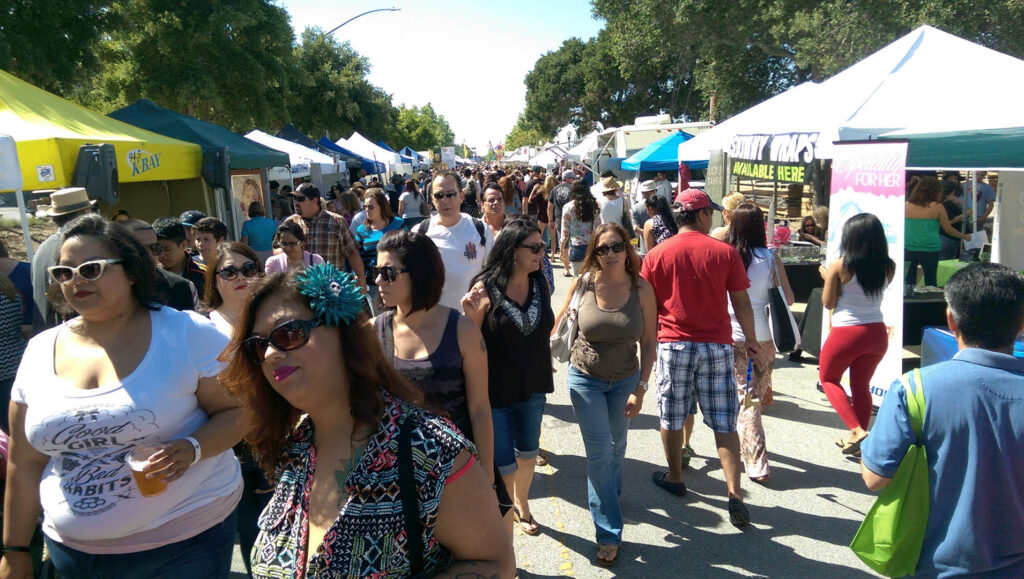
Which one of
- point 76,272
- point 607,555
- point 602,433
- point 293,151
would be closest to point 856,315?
point 602,433

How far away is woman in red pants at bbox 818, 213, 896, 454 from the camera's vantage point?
4.54 metres

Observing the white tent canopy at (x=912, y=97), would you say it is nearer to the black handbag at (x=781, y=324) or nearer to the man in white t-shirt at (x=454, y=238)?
the black handbag at (x=781, y=324)

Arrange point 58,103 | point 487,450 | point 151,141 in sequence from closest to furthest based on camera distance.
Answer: point 487,450 < point 58,103 < point 151,141

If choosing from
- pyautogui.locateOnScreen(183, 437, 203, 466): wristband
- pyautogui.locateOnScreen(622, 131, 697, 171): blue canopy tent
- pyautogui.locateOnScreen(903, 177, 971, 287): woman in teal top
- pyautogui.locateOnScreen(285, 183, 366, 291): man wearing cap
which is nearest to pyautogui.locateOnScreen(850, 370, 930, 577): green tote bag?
pyautogui.locateOnScreen(183, 437, 203, 466): wristband

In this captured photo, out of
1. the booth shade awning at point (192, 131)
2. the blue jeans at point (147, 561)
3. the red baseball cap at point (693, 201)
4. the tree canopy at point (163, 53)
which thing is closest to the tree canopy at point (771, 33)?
the red baseball cap at point (693, 201)

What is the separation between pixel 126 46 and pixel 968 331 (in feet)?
72.2

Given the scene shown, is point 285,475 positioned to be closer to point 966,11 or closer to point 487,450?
point 487,450

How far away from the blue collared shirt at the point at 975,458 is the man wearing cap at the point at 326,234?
203 inches

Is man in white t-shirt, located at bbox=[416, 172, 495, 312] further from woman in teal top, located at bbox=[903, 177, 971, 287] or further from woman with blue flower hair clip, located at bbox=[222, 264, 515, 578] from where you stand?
woman in teal top, located at bbox=[903, 177, 971, 287]

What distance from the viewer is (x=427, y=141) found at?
89938mm

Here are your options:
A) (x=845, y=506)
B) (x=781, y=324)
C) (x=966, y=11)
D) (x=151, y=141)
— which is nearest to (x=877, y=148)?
(x=781, y=324)

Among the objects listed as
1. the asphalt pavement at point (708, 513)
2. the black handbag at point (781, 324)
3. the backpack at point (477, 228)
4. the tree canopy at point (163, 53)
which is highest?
the tree canopy at point (163, 53)

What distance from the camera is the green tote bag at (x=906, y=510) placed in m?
2.21

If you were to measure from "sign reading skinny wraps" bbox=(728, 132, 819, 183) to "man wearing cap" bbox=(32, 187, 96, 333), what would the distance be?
A: 681 cm
